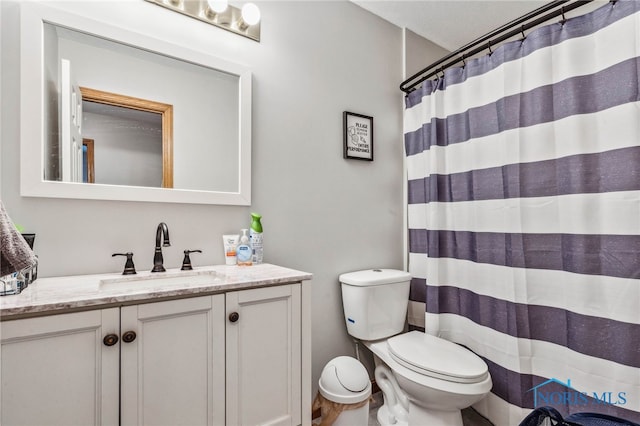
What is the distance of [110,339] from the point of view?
83cm

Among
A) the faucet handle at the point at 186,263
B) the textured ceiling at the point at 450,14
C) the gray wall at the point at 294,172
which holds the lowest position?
the faucet handle at the point at 186,263

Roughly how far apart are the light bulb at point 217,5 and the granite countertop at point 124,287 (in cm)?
117

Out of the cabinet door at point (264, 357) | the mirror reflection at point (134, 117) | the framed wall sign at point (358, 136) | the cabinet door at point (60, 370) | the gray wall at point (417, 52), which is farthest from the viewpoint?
the gray wall at point (417, 52)

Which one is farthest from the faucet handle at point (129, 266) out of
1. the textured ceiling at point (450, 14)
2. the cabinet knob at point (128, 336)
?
the textured ceiling at point (450, 14)

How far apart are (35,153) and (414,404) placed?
74.2 inches

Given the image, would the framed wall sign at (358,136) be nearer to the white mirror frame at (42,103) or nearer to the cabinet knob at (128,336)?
the white mirror frame at (42,103)

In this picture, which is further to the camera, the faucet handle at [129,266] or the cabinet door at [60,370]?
the faucet handle at [129,266]

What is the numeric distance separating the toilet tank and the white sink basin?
80cm

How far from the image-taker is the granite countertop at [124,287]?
774mm

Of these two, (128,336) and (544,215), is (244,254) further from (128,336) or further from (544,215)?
(544,215)

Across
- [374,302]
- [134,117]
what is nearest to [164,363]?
[134,117]

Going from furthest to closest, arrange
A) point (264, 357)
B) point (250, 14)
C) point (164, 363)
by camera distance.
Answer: point (250, 14) < point (264, 357) < point (164, 363)

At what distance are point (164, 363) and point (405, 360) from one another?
1.01 m

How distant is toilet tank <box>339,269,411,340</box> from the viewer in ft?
5.54
